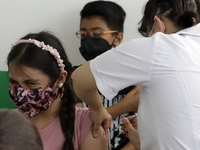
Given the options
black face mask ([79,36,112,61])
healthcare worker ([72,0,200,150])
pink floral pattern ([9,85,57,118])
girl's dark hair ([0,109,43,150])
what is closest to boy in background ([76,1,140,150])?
black face mask ([79,36,112,61])

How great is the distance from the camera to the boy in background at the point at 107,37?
62.7 inches

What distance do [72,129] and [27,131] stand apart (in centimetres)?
61

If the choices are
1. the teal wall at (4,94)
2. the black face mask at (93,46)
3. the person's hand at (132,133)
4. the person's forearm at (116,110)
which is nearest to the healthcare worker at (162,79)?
A: the person's hand at (132,133)

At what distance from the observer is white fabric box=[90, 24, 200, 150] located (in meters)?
0.78

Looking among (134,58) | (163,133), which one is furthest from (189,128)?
(134,58)

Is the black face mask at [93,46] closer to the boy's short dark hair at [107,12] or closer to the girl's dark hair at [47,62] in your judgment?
the boy's short dark hair at [107,12]

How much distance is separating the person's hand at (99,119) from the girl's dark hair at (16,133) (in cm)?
51

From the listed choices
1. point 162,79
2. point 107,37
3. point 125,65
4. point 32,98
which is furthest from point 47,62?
point 107,37

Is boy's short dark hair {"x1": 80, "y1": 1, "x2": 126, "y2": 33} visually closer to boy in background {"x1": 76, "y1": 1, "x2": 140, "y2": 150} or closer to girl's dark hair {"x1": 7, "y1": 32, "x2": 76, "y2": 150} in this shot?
boy in background {"x1": 76, "y1": 1, "x2": 140, "y2": 150}

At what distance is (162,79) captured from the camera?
2.61ft

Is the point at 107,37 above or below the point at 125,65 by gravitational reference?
below

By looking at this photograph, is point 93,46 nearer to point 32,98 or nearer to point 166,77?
point 32,98

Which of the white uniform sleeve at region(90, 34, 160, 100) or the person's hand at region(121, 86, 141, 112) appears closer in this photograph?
the white uniform sleeve at region(90, 34, 160, 100)

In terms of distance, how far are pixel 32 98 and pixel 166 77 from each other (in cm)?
61
